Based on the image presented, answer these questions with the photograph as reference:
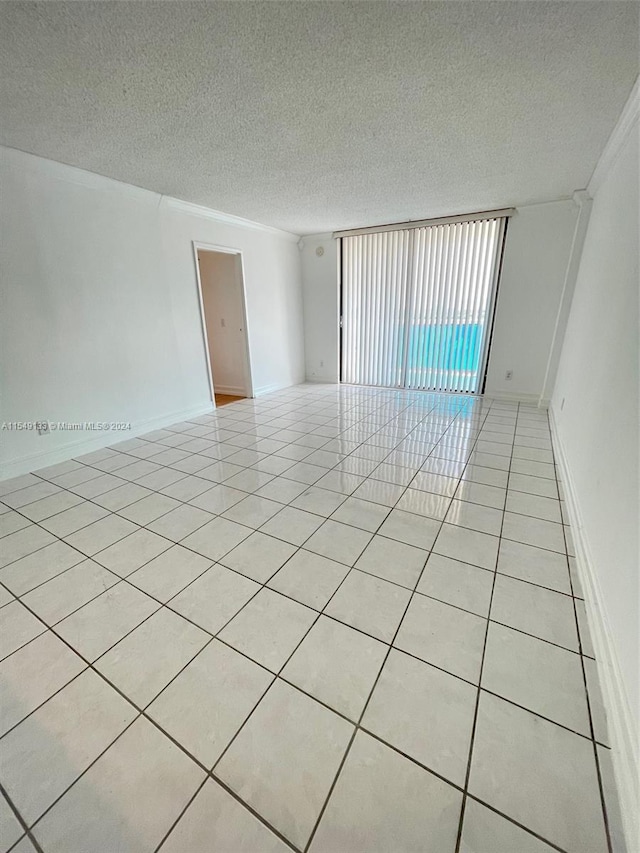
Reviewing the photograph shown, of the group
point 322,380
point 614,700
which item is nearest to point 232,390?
point 322,380

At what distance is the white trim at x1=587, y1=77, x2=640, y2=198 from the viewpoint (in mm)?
2002

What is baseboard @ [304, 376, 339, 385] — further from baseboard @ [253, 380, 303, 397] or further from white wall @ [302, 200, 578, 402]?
white wall @ [302, 200, 578, 402]

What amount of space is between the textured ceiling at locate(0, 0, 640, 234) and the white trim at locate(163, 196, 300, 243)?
0.55 metres

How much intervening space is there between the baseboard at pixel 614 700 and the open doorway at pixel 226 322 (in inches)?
170

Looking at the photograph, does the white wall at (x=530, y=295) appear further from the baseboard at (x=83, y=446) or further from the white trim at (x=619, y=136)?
the baseboard at (x=83, y=446)

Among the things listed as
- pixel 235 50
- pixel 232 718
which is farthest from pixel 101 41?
pixel 232 718

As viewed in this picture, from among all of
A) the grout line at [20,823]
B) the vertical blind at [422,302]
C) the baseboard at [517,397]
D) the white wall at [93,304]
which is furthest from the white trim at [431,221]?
the grout line at [20,823]

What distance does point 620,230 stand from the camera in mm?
2244

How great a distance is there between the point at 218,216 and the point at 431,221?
284 cm

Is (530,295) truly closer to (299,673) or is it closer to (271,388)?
(271,388)

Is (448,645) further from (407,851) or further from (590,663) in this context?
(407,851)

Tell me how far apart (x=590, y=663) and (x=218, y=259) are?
18.6ft

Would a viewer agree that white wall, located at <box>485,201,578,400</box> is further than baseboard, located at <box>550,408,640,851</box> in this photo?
Yes
